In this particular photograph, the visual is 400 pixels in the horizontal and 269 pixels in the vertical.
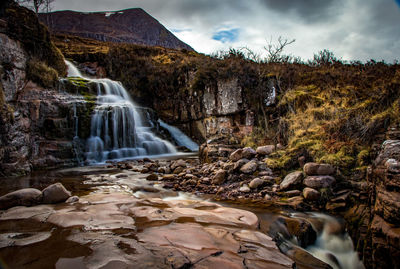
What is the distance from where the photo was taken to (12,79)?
31.7ft

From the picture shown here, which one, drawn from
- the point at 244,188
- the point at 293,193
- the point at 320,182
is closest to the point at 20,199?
the point at 244,188

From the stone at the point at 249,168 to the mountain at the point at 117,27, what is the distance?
45.7m

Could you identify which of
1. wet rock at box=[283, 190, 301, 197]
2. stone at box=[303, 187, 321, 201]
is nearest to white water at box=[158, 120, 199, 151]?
wet rock at box=[283, 190, 301, 197]

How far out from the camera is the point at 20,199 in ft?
12.2

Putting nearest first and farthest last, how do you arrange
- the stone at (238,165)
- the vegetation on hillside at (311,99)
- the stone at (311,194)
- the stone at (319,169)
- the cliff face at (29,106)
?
the stone at (311,194), the stone at (319,169), the vegetation on hillside at (311,99), the stone at (238,165), the cliff face at (29,106)

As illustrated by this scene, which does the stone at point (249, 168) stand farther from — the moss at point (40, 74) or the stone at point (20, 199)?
the moss at point (40, 74)

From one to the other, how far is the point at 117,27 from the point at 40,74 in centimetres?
5512

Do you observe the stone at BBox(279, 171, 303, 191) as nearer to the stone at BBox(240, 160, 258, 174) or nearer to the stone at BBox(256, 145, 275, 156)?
the stone at BBox(240, 160, 258, 174)

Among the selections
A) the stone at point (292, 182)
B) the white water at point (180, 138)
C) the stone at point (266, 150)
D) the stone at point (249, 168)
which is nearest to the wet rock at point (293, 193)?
the stone at point (292, 182)

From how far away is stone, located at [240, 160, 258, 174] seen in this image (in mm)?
5837

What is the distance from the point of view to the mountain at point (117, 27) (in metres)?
48.9

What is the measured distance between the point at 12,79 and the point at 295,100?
13184 mm

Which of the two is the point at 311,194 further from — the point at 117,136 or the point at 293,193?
the point at 117,136

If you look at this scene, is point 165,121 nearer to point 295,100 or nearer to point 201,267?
point 295,100
